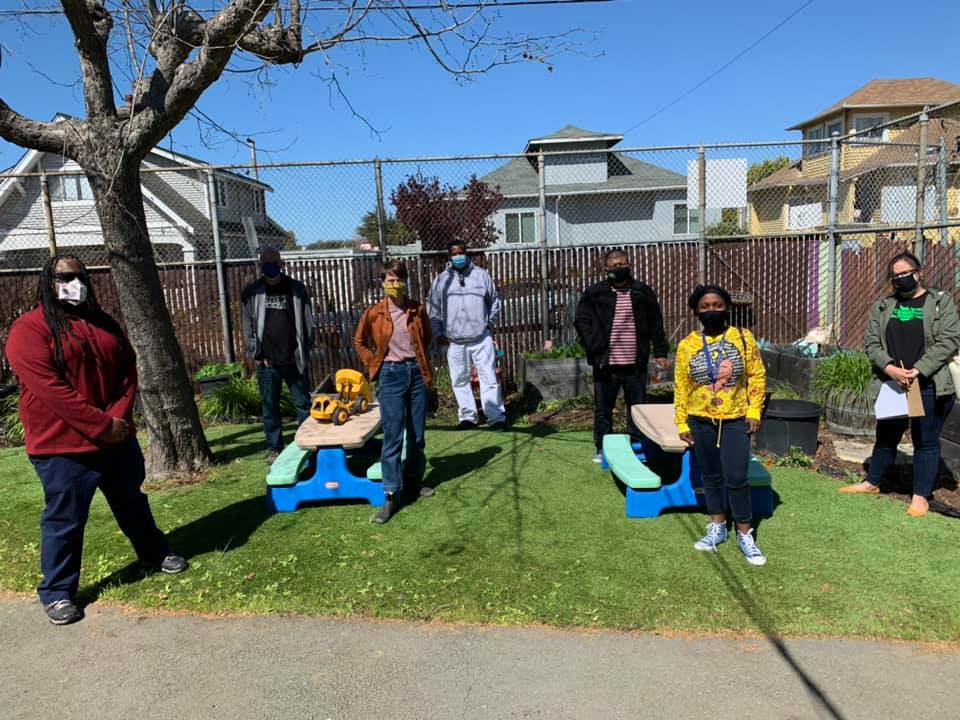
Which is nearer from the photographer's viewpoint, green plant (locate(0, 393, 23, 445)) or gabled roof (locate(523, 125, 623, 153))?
green plant (locate(0, 393, 23, 445))

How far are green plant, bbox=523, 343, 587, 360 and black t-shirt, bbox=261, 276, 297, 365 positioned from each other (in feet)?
10.9

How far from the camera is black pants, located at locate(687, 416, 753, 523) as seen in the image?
410cm

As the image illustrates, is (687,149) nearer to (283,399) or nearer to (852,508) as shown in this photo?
(852,508)

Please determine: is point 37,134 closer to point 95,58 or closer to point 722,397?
point 95,58

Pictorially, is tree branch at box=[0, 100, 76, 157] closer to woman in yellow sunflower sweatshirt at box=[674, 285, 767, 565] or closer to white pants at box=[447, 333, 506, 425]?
white pants at box=[447, 333, 506, 425]

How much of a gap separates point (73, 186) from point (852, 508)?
2215cm

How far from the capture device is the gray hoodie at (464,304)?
24.3 feet

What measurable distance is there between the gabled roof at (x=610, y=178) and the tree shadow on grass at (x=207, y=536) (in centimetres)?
1949

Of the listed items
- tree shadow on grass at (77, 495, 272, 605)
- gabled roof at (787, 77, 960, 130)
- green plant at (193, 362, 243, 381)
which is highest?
gabled roof at (787, 77, 960, 130)


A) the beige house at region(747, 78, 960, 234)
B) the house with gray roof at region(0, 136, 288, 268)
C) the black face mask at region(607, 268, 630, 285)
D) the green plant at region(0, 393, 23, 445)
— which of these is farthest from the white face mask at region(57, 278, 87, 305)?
the beige house at region(747, 78, 960, 234)

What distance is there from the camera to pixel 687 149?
347 inches

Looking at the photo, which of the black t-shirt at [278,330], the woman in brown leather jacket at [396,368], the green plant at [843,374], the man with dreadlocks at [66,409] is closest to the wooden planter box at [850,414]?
the green plant at [843,374]

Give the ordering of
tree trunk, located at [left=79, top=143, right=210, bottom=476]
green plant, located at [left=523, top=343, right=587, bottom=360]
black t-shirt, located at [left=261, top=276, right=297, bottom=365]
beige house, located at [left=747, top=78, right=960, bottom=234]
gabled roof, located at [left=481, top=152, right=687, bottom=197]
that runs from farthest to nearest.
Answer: gabled roof, located at [left=481, top=152, right=687, bottom=197], beige house, located at [left=747, top=78, right=960, bottom=234], green plant, located at [left=523, top=343, right=587, bottom=360], black t-shirt, located at [left=261, top=276, right=297, bottom=365], tree trunk, located at [left=79, top=143, right=210, bottom=476]

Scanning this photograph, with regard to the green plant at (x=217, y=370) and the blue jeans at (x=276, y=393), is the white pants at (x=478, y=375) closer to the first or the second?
the blue jeans at (x=276, y=393)
